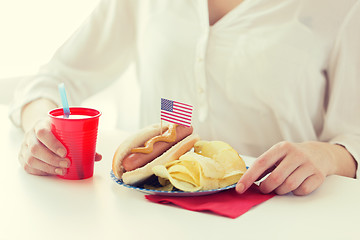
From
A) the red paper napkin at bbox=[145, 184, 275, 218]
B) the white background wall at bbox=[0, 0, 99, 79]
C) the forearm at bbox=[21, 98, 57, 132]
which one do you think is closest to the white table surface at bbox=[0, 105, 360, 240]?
the red paper napkin at bbox=[145, 184, 275, 218]

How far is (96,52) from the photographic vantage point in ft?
6.31

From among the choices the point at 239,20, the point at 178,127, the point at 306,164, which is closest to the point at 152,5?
the point at 239,20

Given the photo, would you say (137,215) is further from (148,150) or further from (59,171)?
(59,171)

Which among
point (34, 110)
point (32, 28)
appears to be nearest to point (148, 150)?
point (34, 110)

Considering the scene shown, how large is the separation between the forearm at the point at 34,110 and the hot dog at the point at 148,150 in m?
0.52

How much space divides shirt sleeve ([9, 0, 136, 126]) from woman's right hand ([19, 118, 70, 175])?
61 centimetres

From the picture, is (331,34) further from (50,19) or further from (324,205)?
(50,19)

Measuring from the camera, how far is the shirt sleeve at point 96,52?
1.83 metres

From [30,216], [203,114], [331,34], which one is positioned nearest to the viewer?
[30,216]

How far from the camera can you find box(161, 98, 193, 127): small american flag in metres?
1.07

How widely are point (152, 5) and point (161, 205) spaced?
3.50ft

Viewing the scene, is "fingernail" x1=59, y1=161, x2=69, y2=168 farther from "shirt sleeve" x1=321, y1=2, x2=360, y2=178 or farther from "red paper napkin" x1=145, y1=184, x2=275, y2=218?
"shirt sleeve" x1=321, y1=2, x2=360, y2=178

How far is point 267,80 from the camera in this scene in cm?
164

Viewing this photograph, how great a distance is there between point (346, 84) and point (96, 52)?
1030 millimetres
